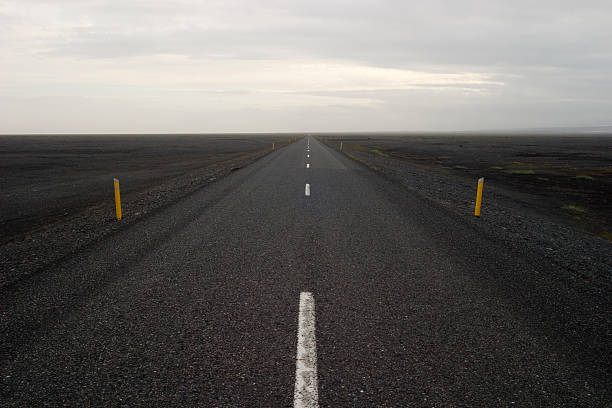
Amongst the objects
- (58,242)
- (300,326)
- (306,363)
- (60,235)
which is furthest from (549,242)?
(60,235)

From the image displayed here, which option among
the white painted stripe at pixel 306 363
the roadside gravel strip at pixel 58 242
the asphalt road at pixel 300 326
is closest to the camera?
the white painted stripe at pixel 306 363

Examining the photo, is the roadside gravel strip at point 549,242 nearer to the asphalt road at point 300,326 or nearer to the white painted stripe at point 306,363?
the asphalt road at point 300,326

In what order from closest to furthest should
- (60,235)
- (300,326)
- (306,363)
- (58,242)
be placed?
(306,363) → (300,326) → (58,242) → (60,235)

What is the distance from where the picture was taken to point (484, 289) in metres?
4.56

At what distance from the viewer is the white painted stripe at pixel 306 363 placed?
2545mm

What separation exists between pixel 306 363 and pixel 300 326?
58cm

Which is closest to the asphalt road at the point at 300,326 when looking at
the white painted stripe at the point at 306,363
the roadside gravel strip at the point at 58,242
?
the white painted stripe at the point at 306,363

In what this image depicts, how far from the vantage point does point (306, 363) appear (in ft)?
9.69

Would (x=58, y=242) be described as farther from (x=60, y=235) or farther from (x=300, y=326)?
(x=300, y=326)

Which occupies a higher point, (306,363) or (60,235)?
(306,363)

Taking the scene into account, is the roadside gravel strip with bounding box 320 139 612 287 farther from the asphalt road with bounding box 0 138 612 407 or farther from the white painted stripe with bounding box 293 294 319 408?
the white painted stripe with bounding box 293 294 319 408

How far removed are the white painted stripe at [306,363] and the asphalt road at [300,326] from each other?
3 cm

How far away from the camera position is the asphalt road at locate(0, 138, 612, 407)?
268 cm

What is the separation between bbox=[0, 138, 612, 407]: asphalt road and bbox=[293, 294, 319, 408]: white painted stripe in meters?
0.03
